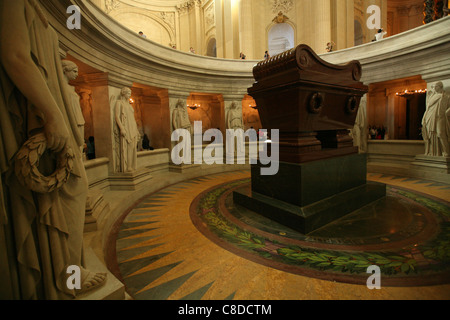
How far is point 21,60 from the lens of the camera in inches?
46.8

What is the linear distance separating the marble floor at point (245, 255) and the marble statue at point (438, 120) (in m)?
2.45

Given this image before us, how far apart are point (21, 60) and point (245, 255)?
2457 millimetres

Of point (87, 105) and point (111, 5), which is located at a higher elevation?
point (111, 5)

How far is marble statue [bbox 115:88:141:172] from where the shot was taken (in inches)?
212

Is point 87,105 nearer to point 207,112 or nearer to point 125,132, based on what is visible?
point 125,132

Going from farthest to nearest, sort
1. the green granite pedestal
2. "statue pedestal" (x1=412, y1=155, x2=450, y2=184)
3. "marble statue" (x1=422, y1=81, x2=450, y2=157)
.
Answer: "marble statue" (x1=422, y1=81, x2=450, y2=157)
"statue pedestal" (x1=412, y1=155, x2=450, y2=184)
the green granite pedestal

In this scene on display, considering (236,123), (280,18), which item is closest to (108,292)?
(236,123)

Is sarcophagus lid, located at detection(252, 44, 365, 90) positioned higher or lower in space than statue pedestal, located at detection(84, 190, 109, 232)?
higher

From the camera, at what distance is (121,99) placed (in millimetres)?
5469

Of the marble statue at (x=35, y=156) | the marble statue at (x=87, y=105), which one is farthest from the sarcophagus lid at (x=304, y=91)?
the marble statue at (x=87, y=105)

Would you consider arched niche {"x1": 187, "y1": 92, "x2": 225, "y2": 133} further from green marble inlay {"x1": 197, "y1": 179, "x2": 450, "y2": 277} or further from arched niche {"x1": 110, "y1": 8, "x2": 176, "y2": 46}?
arched niche {"x1": 110, "y1": 8, "x2": 176, "y2": 46}

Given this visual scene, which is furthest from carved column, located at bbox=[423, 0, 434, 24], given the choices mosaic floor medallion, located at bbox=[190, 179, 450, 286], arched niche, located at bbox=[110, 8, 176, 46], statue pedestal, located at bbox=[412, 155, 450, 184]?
arched niche, located at bbox=[110, 8, 176, 46]

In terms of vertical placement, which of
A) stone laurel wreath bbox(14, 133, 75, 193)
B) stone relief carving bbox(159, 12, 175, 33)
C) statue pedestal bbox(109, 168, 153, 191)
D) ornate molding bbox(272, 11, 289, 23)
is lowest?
statue pedestal bbox(109, 168, 153, 191)

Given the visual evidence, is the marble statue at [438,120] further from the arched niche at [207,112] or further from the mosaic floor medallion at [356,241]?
the arched niche at [207,112]
